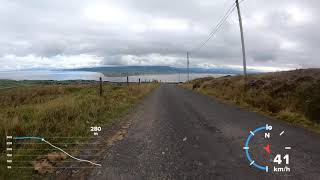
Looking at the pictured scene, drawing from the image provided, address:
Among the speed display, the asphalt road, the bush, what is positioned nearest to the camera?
the asphalt road

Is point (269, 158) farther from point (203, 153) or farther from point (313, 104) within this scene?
point (313, 104)

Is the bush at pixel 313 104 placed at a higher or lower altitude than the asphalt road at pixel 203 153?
higher

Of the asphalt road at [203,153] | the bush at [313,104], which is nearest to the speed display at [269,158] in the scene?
the asphalt road at [203,153]

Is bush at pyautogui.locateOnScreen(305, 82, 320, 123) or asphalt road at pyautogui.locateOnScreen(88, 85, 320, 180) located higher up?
bush at pyautogui.locateOnScreen(305, 82, 320, 123)

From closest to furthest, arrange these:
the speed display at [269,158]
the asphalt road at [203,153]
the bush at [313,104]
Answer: the asphalt road at [203,153]
the speed display at [269,158]
the bush at [313,104]

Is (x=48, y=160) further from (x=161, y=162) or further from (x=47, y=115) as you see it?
(x=47, y=115)

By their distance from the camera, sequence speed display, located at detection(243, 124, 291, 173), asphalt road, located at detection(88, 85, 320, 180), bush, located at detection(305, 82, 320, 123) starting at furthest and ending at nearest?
bush, located at detection(305, 82, 320, 123) → speed display, located at detection(243, 124, 291, 173) → asphalt road, located at detection(88, 85, 320, 180)

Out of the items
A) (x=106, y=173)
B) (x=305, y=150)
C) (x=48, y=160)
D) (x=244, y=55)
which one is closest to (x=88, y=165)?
(x=106, y=173)

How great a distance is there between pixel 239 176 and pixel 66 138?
4958 millimetres

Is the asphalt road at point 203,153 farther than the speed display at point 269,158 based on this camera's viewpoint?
No

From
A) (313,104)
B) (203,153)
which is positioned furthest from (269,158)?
(313,104)

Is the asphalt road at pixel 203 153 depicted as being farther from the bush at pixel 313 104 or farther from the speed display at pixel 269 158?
the bush at pixel 313 104

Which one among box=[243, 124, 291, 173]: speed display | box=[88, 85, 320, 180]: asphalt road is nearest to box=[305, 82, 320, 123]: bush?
box=[88, 85, 320, 180]: asphalt road

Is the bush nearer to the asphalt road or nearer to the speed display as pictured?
the asphalt road
